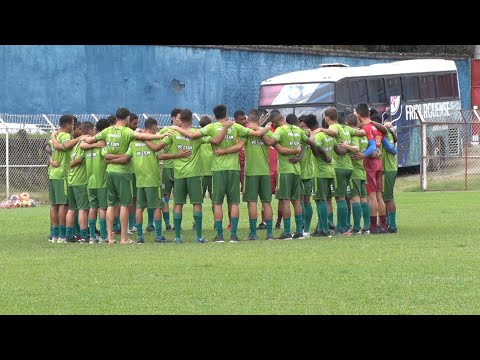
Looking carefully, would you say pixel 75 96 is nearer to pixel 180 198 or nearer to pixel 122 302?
A: pixel 180 198

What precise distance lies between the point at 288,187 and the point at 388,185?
74.9 inches

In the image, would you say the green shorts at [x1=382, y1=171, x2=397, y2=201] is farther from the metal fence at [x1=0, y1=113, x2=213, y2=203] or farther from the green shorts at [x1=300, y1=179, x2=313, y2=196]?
the metal fence at [x1=0, y1=113, x2=213, y2=203]

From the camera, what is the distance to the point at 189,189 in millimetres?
16172

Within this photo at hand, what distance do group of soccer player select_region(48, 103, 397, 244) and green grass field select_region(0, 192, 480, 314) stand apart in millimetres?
622

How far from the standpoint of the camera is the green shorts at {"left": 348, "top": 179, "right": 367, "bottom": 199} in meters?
17.3

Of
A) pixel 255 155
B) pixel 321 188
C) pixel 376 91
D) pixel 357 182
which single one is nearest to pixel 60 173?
pixel 255 155

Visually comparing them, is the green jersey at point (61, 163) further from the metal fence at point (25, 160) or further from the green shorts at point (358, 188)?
the metal fence at point (25, 160)

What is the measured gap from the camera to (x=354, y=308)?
8.77 m

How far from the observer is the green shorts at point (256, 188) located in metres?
16.5

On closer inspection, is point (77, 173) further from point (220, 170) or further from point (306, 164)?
point (306, 164)

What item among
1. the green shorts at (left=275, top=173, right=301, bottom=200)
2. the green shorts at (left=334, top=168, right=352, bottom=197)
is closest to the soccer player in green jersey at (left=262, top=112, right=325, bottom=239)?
the green shorts at (left=275, top=173, right=301, bottom=200)

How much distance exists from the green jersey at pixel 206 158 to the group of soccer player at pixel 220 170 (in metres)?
0.02
